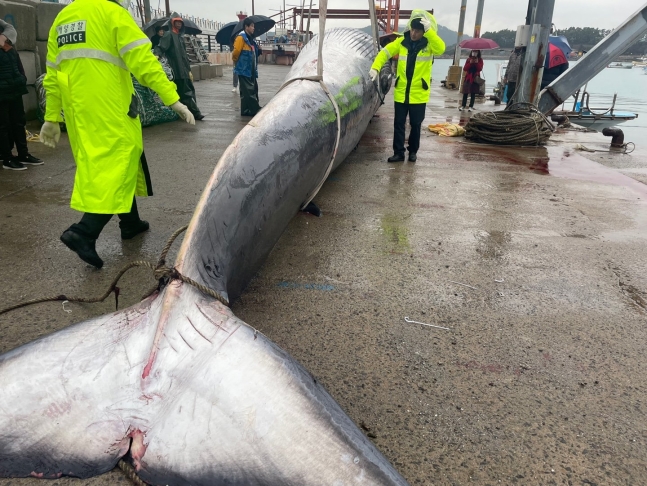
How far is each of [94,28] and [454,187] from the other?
4.23 m

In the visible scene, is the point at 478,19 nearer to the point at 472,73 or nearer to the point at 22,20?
the point at 472,73

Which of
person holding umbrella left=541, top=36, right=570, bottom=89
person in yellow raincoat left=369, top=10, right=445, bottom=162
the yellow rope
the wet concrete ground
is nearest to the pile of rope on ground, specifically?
person in yellow raincoat left=369, top=10, right=445, bottom=162

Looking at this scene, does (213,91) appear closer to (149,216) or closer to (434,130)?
(434,130)

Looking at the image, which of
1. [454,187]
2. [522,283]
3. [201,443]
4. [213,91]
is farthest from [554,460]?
[213,91]

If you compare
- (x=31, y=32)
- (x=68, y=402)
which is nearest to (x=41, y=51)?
(x=31, y=32)

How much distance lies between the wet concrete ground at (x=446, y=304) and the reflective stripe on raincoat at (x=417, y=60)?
144 cm

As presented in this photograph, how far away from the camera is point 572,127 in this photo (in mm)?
11820

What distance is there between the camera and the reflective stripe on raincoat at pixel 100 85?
3105 mm

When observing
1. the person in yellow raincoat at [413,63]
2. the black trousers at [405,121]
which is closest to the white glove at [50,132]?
the person in yellow raincoat at [413,63]

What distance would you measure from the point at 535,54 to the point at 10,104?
30.8 ft

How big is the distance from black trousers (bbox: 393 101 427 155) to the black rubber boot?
479cm

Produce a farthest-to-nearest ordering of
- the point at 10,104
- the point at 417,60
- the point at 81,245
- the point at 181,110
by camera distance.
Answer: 1. the point at 417,60
2. the point at 10,104
3. the point at 181,110
4. the point at 81,245

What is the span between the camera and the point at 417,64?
6.50 meters

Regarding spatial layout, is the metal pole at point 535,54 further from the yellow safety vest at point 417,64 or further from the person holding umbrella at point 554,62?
the yellow safety vest at point 417,64
